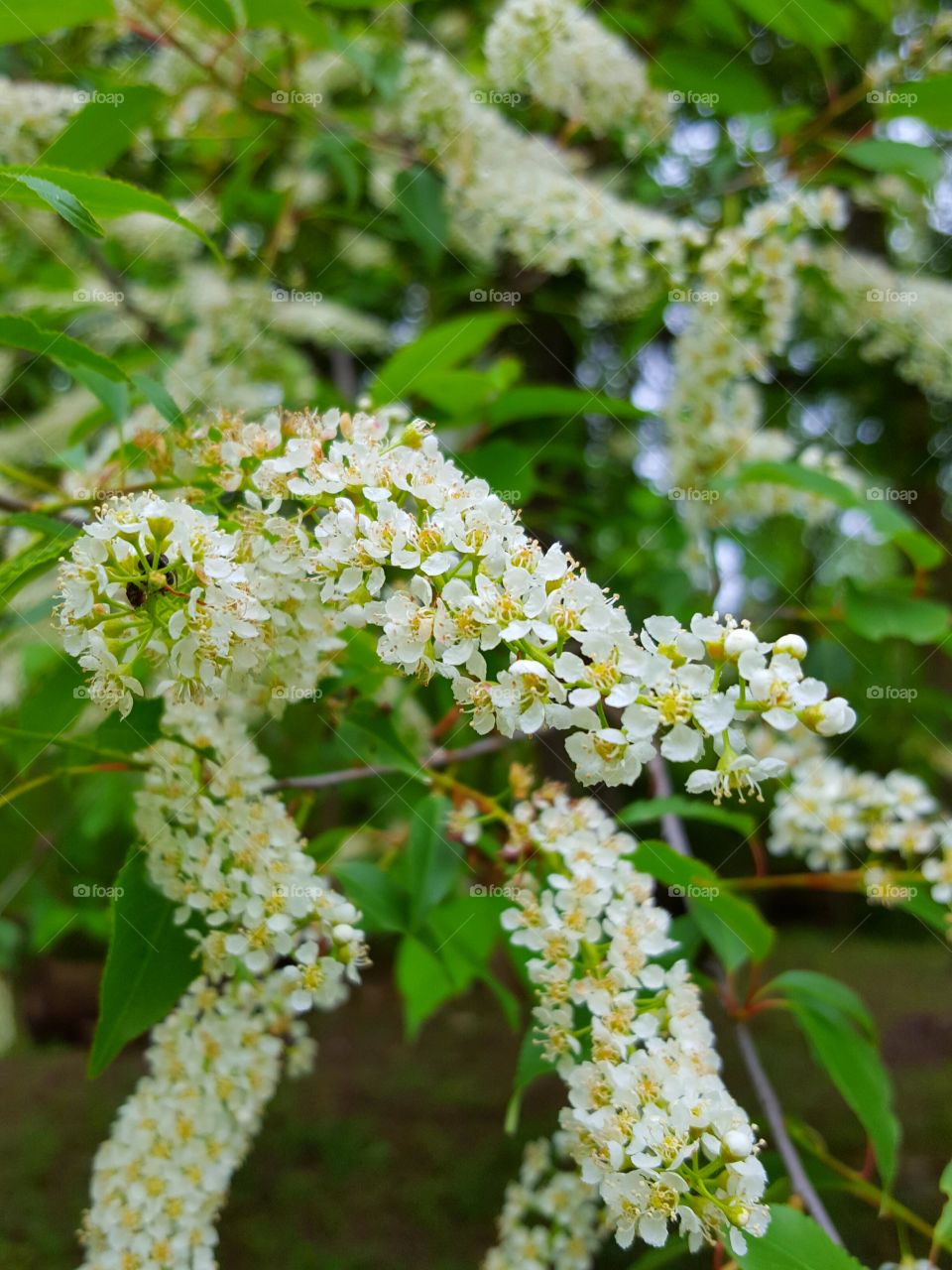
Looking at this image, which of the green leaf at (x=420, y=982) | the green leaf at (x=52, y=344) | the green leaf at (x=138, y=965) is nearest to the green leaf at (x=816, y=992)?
the green leaf at (x=420, y=982)

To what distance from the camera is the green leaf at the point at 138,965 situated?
1.14 m

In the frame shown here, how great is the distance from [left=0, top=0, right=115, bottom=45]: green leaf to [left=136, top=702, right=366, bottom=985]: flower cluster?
1.07 m

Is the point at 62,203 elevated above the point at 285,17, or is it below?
below

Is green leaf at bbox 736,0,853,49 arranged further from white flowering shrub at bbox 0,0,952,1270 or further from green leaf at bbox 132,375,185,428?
green leaf at bbox 132,375,185,428

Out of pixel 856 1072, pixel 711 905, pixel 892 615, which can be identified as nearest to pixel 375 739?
pixel 711 905

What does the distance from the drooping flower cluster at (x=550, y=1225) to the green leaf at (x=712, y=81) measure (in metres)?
2.40

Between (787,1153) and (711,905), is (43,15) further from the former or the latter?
(787,1153)

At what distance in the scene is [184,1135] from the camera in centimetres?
129

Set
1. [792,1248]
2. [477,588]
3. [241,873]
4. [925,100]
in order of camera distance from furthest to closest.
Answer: [925,100] < [241,873] < [792,1248] < [477,588]

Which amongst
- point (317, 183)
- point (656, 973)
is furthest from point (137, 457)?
point (317, 183)

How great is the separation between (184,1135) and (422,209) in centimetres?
195

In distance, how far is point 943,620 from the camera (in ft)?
6.23

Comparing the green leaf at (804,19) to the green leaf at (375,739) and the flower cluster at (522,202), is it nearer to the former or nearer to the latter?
the flower cluster at (522,202)

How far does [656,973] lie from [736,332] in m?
1.49
